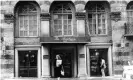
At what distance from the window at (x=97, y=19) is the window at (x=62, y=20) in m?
1.86

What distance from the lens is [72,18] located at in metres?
27.5

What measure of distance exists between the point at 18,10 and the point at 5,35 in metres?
2.61

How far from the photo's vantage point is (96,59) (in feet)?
90.8

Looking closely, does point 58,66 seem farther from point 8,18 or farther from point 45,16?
point 8,18

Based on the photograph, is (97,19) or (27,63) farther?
(97,19)

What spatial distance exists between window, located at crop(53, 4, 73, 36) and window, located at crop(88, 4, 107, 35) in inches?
73.2

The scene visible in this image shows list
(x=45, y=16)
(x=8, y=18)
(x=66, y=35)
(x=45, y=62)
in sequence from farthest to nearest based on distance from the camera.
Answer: (x=66, y=35)
(x=45, y=16)
(x=8, y=18)
(x=45, y=62)

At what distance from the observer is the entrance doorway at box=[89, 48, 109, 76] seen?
27562 mm

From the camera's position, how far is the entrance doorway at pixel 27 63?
88.5 feet

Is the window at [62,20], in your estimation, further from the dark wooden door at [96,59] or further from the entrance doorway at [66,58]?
the dark wooden door at [96,59]

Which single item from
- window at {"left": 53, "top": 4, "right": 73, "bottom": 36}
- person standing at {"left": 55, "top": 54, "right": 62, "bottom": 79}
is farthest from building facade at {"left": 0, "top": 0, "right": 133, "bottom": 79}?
person standing at {"left": 55, "top": 54, "right": 62, "bottom": 79}

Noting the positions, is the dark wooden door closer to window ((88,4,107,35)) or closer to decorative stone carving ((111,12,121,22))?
window ((88,4,107,35))

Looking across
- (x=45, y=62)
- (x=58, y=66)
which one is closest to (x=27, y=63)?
(x=45, y=62)

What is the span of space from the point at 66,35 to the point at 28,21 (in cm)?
367
